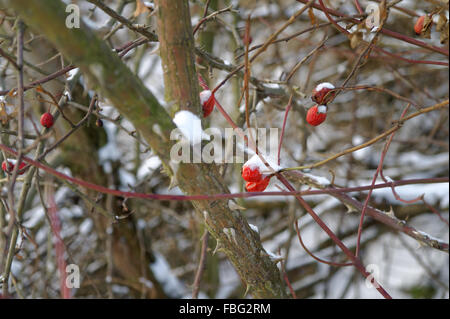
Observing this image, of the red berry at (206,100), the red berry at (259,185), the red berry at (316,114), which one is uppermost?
the red berry at (206,100)

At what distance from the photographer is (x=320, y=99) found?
3.25ft

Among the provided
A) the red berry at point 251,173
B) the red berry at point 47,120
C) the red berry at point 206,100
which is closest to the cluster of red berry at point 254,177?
the red berry at point 251,173

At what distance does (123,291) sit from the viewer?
7.80 feet

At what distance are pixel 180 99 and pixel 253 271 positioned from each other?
22.6 inches

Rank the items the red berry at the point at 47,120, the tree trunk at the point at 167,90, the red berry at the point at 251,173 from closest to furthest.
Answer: the tree trunk at the point at 167,90
the red berry at the point at 251,173
the red berry at the point at 47,120

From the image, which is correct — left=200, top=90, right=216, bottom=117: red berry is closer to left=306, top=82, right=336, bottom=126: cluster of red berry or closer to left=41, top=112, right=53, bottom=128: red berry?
left=306, top=82, right=336, bottom=126: cluster of red berry

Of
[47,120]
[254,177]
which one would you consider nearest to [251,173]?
[254,177]

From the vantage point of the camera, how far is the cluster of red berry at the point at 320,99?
977 millimetres

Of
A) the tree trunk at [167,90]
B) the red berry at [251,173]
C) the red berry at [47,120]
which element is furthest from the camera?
the red berry at [47,120]

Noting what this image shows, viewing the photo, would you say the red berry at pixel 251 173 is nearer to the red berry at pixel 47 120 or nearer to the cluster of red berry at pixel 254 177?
the cluster of red berry at pixel 254 177

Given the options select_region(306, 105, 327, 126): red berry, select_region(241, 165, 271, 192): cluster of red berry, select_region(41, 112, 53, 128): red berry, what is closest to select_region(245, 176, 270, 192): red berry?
select_region(241, 165, 271, 192): cluster of red berry

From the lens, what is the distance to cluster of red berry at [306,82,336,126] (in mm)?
977
